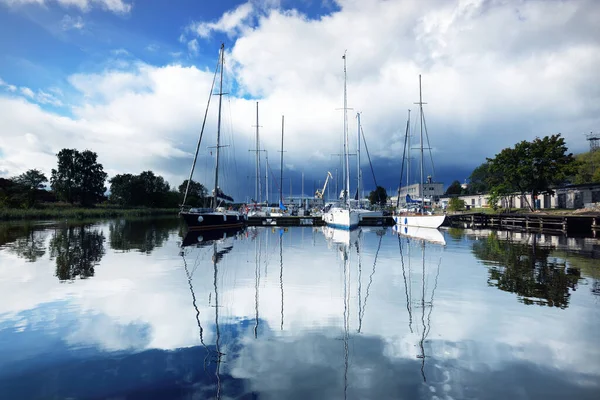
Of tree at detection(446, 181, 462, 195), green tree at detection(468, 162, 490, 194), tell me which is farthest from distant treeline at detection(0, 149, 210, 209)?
tree at detection(446, 181, 462, 195)

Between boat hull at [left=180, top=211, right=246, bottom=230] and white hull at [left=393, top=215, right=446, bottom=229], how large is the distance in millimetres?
25342

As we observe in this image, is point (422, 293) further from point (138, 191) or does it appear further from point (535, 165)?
point (138, 191)

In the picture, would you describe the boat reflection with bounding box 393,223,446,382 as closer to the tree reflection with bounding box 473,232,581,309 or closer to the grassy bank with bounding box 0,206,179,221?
the tree reflection with bounding box 473,232,581,309

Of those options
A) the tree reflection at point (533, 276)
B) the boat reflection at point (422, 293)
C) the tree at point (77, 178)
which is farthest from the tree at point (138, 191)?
the tree reflection at point (533, 276)

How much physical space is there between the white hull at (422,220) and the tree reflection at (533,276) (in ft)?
76.7

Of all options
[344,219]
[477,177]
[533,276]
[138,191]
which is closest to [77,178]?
[138,191]

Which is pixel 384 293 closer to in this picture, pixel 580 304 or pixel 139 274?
pixel 580 304

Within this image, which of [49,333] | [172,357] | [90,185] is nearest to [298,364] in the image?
[172,357]

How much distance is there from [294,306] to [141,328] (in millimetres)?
4489

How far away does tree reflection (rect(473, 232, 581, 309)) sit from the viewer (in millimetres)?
12523

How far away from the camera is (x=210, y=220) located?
4684 centimetres

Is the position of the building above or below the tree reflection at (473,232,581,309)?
above

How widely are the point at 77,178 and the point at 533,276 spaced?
123659 millimetres

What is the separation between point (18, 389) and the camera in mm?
6324
